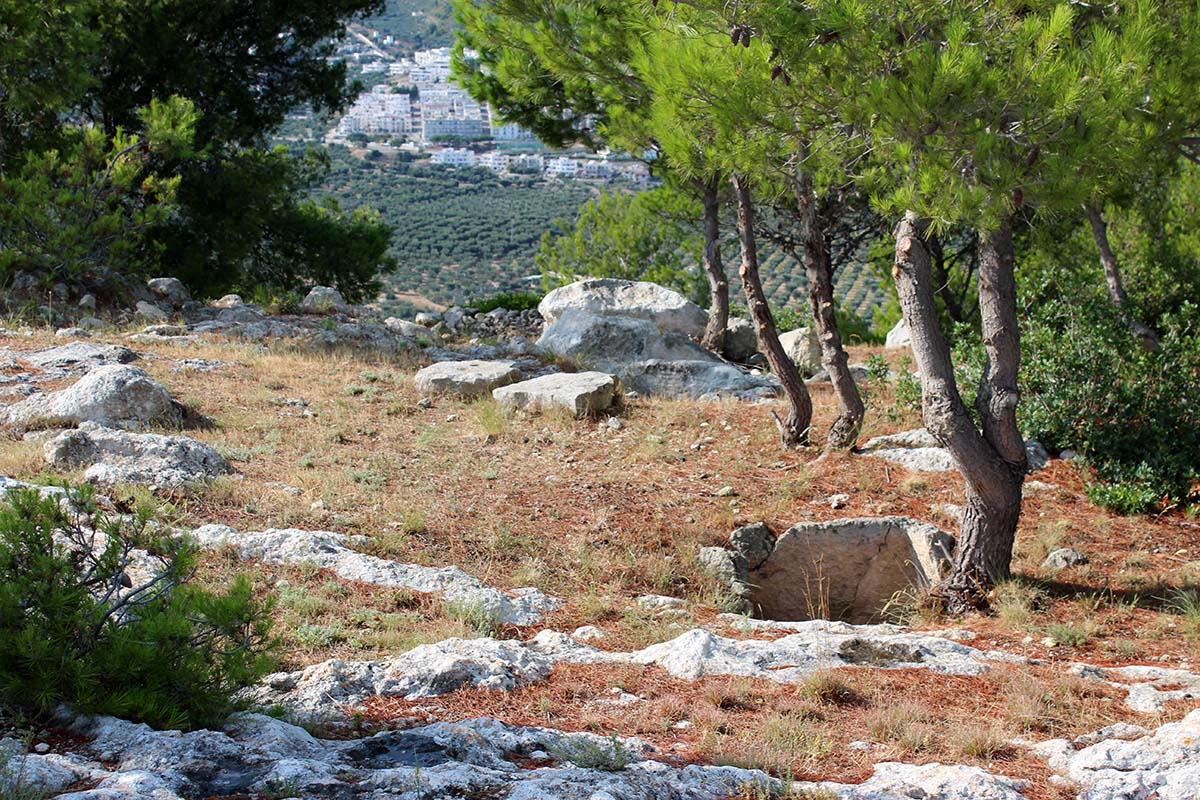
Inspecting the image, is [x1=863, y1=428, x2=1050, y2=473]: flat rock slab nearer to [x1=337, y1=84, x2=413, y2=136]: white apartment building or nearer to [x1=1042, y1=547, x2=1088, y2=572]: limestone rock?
[x1=1042, y1=547, x2=1088, y2=572]: limestone rock

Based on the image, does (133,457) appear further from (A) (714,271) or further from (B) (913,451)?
(A) (714,271)

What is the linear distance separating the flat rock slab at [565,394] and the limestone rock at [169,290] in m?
6.91

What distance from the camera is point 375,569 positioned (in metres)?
5.61

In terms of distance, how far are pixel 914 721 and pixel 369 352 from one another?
30.0 feet

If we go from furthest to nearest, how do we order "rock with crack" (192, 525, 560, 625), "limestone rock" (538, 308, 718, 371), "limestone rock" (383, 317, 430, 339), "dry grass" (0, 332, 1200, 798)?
1. "limestone rock" (383, 317, 430, 339)
2. "limestone rock" (538, 308, 718, 371)
3. "rock with crack" (192, 525, 560, 625)
4. "dry grass" (0, 332, 1200, 798)

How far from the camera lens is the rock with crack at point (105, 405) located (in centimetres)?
782

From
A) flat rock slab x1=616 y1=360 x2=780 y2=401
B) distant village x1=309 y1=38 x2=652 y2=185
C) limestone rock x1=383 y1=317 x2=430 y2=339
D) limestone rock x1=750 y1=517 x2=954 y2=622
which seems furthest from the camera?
distant village x1=309 y1=38 x2=652 y2=185

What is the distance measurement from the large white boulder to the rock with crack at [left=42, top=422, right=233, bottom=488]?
798cm

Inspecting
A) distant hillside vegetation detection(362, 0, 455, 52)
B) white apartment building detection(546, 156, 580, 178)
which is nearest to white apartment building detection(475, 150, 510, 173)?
white apartment building detection(546, 156, 580, 178)

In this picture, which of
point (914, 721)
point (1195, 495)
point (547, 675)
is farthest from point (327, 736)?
point (1195, 495)

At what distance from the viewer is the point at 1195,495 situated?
7.46 meters

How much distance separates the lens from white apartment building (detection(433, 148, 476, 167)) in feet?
209

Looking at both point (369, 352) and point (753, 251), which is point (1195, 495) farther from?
point (369, 352)

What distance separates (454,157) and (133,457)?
6129 centimetres
